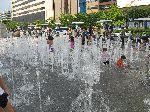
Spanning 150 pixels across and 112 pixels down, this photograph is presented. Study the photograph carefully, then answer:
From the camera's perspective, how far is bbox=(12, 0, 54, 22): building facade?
15162 centimetres

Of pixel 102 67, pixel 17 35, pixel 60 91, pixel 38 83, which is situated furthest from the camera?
pixel 17 35

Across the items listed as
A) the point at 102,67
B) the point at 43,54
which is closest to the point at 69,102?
the point at 102,67

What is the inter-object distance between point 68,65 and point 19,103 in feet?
30.3

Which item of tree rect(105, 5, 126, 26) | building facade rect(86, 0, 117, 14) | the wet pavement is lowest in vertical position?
the wet pavement

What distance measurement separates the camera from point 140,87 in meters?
12.9

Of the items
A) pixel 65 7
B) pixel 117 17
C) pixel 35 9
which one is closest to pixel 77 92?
pixel 117 17

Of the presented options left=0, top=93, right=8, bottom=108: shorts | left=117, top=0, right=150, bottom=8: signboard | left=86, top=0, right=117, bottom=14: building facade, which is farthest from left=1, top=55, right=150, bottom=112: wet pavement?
left=86, top=0, right=117, bottom=14: building facade

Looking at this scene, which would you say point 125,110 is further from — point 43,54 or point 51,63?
point 43,54

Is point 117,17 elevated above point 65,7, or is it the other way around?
point 65,7

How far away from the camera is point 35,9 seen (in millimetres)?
171000

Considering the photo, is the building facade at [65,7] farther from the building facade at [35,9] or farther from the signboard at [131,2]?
the signboard at [131,2]

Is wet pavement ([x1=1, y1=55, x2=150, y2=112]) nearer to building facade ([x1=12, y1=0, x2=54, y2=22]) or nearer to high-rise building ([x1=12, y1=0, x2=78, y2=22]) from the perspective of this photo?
high-rise building ([x1=12, y1=0, x2=78, y2=22])

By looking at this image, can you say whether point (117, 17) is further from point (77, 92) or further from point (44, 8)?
point (44, 8)

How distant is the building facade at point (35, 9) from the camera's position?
15162cm
